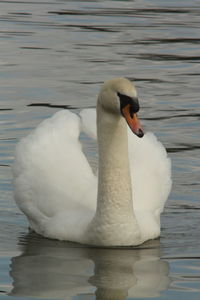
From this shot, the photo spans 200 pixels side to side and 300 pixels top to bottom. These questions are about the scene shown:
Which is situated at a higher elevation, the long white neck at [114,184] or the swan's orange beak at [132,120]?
the swan's orange beak at [132,120]

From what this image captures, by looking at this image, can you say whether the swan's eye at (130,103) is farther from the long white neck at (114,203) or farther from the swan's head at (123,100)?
the long white neck at (114,203)

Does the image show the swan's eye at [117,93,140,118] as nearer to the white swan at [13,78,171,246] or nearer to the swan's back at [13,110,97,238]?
the white swan at [13,78,171,246]

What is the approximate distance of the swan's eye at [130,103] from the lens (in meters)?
8.05

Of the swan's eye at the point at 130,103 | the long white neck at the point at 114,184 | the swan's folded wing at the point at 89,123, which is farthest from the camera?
the swan's folded wing at the point at 89,123

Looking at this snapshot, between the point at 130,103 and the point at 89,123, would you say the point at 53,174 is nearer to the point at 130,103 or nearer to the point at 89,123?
the point at 89,123

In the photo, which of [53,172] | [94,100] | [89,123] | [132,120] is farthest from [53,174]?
[94,100]

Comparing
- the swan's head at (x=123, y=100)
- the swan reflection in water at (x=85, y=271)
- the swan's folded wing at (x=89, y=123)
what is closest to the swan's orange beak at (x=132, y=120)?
the swan's head at (x=123, y=100)

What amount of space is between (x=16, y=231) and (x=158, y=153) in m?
1.41

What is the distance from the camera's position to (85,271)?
8180mm

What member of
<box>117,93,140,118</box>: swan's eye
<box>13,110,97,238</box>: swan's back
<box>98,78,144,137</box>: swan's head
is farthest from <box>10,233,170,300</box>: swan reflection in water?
<box>117,93,140,118</box>: swan's eye

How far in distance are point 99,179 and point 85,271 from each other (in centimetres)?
94

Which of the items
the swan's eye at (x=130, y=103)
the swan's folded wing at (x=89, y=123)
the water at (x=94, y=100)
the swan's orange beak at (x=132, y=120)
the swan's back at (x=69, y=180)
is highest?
A: the swan's eye at (x=130, y=103)

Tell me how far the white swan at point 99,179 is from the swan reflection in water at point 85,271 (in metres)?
0.14

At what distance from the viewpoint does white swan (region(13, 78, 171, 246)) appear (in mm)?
8609
